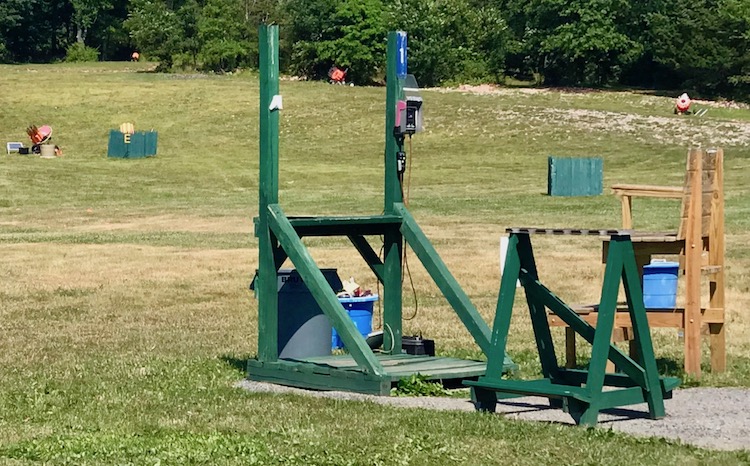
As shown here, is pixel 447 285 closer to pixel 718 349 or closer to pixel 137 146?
pixel 718 349

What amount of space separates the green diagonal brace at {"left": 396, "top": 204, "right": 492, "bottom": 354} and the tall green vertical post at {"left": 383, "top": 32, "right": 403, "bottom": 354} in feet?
0.42

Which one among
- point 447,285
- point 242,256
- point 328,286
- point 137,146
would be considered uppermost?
point 328,286

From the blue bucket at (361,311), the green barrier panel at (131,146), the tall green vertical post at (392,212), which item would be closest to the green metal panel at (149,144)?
the green barrier panel at (131,146)

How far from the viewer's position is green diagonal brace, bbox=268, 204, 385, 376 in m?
9.70

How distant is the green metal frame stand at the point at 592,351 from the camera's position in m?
8.34

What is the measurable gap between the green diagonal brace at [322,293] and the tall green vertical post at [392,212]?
1074 millimetres

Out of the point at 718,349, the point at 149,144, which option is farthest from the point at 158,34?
the point at 718,349

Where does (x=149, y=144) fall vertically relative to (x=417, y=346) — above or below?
below

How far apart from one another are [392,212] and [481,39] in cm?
8396

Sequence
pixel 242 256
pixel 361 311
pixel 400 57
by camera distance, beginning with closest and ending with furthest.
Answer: pixel 400 57 → pixel 361 311 → pixel 242 256

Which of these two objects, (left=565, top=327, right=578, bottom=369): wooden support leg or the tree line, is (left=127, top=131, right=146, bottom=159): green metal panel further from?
(left=565, top=327, right=578, bottom=369): wooden support leg

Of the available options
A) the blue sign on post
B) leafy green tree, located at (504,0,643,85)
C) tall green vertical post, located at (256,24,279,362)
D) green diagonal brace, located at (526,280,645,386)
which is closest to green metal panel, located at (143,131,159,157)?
leafy green tree, located at (504,0,643,85)

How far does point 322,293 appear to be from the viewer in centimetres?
983

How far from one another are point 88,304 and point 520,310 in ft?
16.4
